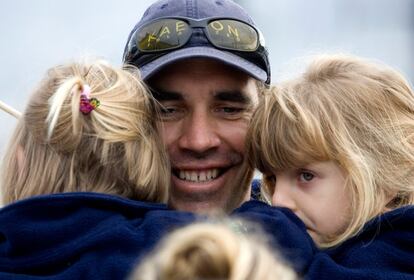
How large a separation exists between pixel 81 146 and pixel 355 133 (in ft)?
1.75

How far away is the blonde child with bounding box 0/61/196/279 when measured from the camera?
4.66 feet

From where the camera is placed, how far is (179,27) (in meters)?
1.96

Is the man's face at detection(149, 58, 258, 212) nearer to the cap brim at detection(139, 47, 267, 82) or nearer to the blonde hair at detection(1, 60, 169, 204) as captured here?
the cap brim at detection(139, 47, 267, 82)

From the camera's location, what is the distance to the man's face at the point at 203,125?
200 centimetres

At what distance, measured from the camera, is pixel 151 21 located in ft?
6.56

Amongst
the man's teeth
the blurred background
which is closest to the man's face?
the man's teeth

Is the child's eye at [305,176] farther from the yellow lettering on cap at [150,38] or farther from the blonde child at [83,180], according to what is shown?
the yellow lettering on cap at [150,38]

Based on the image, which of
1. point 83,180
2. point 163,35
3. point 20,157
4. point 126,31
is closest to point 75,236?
point 83,180

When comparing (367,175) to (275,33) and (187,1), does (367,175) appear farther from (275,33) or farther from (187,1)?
(275,33)

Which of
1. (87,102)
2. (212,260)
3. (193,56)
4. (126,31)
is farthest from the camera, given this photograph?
(126,31)

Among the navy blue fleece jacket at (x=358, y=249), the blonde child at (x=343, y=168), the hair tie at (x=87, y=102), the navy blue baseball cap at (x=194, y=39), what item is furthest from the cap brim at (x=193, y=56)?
the navy blue fleece jacket at (x=358, y=249)

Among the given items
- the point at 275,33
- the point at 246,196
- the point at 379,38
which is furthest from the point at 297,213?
the point at 379,38

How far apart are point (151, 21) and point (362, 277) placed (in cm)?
90

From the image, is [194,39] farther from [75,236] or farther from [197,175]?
[75,236]
